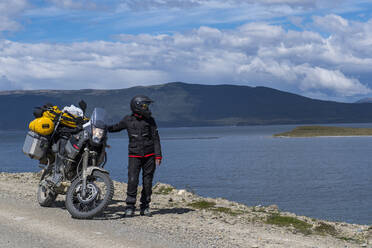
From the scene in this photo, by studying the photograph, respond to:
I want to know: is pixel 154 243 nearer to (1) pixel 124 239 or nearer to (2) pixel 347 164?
(1) pixel 124 239

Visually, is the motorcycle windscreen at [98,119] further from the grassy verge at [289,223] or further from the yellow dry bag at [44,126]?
the grassy verge at [289,223]

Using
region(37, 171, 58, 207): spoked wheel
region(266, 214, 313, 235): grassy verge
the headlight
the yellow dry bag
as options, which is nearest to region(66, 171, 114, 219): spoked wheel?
the headlight

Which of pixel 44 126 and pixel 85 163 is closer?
pixel 85 163

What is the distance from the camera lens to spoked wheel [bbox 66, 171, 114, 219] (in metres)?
9.34

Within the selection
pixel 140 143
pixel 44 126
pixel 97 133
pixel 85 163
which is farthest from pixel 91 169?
pixel 44 126


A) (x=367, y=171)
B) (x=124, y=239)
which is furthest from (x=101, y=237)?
(x=367, y=171)

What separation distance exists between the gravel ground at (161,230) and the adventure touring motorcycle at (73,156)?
34 centimetres

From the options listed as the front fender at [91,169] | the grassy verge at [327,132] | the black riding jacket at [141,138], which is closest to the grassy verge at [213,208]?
the black riding jacket at [141,138]

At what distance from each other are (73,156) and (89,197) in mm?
877

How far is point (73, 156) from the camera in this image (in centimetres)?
984

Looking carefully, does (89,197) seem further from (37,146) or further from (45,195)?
(45,195)

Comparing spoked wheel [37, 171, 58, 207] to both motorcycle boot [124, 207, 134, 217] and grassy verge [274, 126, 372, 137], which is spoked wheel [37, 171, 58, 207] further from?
grassy verge [274, 126, 372, 137]

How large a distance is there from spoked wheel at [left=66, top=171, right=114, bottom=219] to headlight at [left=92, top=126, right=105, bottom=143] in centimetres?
60

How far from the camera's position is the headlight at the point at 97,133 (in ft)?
31.3
